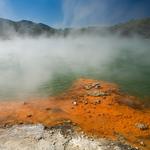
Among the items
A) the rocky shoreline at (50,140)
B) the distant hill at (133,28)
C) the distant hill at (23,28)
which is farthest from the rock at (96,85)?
the distant hill at (133,28)

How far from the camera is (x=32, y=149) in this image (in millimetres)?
9516

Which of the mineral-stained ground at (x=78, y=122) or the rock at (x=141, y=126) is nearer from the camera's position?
the mineral-stained ground at (x=78, y=122)

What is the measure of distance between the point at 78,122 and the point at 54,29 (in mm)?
82816

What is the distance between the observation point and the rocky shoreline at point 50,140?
967 centimetres

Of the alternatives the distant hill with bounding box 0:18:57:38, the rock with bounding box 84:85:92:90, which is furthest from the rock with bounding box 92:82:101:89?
the distant hill with bounding box 0:18:57:38

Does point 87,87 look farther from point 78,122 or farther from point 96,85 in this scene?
point 78,122

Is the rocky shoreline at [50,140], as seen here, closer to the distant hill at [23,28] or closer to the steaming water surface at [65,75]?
the steaming water surface at [65,75]

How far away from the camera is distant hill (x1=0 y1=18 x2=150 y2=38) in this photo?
248ft

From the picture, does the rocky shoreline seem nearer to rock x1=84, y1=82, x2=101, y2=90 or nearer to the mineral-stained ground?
the mineral-stained ground

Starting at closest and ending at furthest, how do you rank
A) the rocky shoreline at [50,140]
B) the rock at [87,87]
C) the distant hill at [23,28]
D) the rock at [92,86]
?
1. the rocky shoreline at [50,140]
2. the rock at [87,87]
3. the rock at [92,86]
4. the distant hill at [23,28]

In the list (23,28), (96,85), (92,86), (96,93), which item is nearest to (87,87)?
(92,86)

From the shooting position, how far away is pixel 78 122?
11852 mm

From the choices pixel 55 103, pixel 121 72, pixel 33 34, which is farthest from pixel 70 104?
pixel 33 34

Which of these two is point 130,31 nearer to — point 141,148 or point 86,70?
point 86,70
